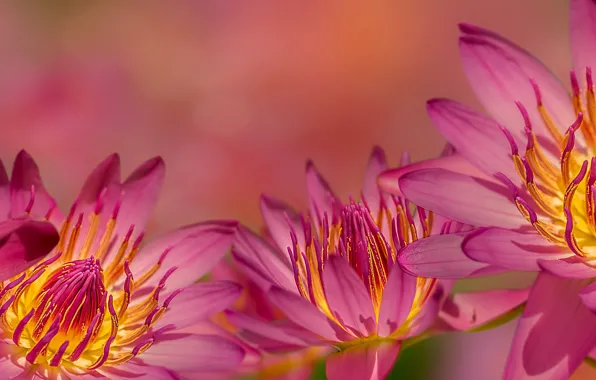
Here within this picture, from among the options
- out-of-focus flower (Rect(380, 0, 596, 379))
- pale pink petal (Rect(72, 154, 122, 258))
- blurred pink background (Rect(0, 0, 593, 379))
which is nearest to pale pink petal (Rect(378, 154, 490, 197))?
out-of-focus flower (Rect(380, 0, 596, 379))

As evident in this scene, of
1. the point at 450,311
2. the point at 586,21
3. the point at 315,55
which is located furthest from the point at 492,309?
the point at 315,55

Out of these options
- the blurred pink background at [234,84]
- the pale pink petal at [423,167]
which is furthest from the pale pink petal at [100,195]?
the blurred pink background at [234,84]

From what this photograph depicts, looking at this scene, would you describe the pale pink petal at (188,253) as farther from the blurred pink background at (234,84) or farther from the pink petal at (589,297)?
the blurred pink background at (234,84)

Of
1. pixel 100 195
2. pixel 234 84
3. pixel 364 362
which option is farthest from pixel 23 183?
pixel 234 84

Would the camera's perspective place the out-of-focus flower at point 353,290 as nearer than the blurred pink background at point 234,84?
Yes

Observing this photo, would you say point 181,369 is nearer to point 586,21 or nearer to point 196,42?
point 586,21

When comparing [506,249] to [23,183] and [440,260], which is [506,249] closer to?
[440,260]

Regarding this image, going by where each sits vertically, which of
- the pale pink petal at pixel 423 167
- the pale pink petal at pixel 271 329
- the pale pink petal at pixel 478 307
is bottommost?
the pale pink petal at pixel 478 307
